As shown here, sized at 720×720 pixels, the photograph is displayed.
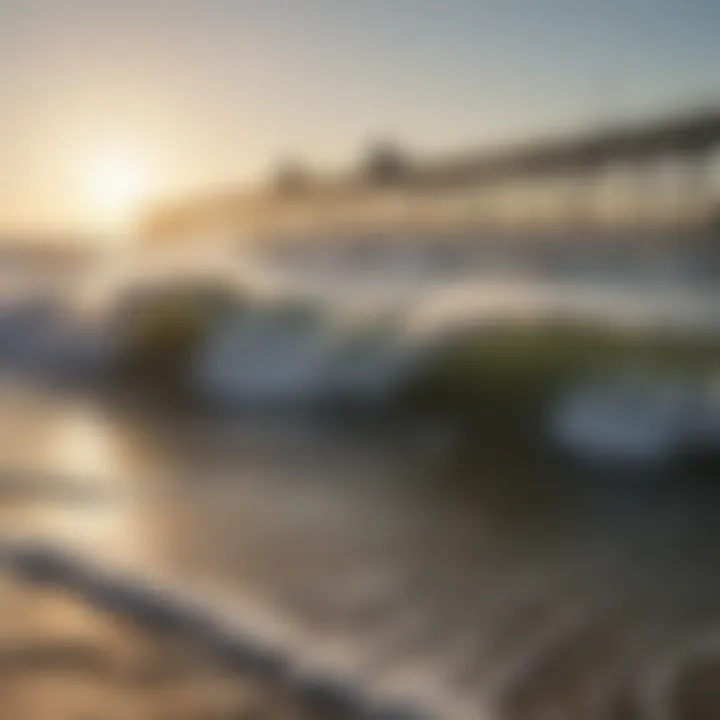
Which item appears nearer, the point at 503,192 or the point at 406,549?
the point at 406,549

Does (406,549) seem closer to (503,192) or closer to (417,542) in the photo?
(417,542)

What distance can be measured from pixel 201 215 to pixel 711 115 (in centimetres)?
48

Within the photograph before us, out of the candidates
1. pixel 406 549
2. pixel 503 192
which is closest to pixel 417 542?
pixel 406 549

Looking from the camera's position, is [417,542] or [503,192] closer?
[417,542]

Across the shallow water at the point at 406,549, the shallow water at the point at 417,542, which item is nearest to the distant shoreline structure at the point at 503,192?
the shallow water at the point at 417,542

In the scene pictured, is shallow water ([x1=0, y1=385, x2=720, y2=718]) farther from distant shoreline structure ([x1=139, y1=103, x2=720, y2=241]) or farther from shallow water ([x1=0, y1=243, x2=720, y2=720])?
distant shoreline structure ([x1=139, y1=103, x2=720, y2=241])

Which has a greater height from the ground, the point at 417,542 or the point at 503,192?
the point at 503,192

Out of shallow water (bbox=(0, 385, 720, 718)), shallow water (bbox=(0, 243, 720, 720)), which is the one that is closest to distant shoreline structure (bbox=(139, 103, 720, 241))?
shallow water (bbox=(0, 243, 720, 720))

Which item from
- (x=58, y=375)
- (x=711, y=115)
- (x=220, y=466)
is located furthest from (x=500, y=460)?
(x=58, y=375)

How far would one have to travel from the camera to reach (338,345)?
3.51ft

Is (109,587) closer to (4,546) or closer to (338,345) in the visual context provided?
(4,546)

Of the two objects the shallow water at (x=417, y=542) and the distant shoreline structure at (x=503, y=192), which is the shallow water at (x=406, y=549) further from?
the distant shoreline structure at (x=503, y=192)

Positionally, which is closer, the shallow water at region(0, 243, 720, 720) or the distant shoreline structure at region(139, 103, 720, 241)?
the shallow water at region(0, 243, 720, 720)

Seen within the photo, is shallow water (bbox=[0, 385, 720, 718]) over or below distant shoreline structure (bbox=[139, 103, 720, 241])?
below
